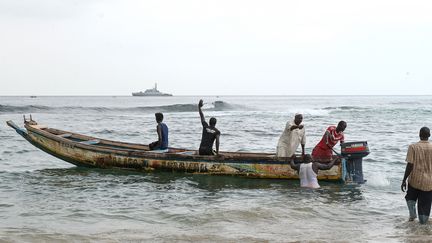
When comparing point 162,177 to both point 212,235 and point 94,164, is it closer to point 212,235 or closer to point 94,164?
point 94,164

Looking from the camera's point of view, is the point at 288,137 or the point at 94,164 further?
the point at 94,164

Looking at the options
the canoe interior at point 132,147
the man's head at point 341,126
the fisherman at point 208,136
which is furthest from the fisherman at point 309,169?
the fisherman at point 208,136

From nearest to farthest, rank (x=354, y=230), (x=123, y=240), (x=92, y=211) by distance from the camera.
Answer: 1. (x=123, y=240)
2. (x=354, y=230)
3. (x=92, y=211)

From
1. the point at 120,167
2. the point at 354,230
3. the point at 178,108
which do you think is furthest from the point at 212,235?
the point at 178,108

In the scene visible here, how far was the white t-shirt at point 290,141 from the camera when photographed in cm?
1045

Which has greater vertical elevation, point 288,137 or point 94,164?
point 288,137

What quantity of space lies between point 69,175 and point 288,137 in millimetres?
5891

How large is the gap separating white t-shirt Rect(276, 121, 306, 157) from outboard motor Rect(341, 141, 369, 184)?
100 centimetres

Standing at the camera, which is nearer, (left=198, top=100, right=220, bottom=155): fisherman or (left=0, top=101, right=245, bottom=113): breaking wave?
(left=198, top=100, right=220, bottom=155): fisherman

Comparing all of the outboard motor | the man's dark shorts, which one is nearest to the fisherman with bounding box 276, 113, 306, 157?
the outboard motor

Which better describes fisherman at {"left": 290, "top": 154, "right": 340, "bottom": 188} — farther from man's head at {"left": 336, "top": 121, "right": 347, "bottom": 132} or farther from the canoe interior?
the canoe interior

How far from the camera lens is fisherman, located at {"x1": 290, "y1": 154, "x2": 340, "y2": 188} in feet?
31.1

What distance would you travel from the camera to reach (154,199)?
31.5 ft

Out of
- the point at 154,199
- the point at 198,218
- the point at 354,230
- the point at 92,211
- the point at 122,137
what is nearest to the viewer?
the point at 354,230
